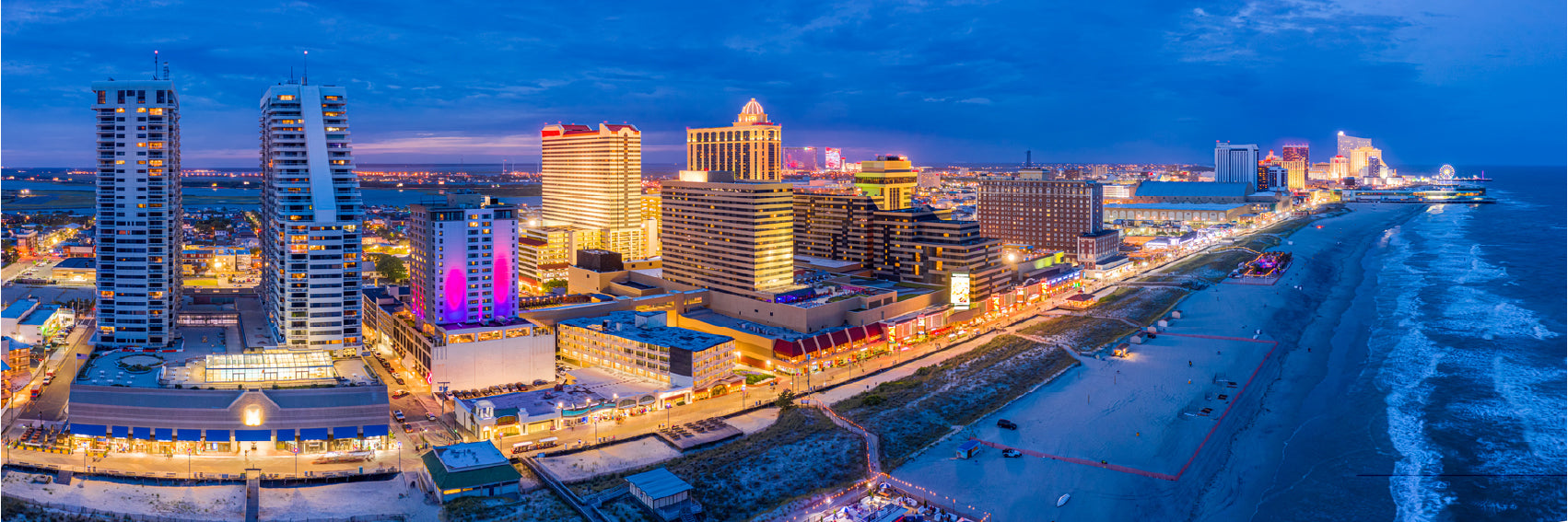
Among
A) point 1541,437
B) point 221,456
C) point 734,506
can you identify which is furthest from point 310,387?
point 1541,437

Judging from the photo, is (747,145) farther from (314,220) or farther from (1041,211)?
(314,220)

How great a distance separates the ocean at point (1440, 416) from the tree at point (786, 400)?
2264cm

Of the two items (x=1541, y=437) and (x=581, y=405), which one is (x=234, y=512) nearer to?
(x=581, y=405)

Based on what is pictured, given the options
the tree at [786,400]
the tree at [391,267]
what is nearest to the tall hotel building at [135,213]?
the tree at [391,267]

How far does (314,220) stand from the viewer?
59.8 meters

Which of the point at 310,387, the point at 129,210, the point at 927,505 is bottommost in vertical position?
the point at 927,505

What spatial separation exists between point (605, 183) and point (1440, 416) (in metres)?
85.3

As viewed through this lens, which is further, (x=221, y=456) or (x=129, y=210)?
(x=129, y=210)

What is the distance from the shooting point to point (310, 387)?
45062mm

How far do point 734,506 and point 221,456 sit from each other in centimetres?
2241

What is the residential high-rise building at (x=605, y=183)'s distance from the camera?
372 feet

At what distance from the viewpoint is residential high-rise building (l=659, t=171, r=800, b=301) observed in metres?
74.7

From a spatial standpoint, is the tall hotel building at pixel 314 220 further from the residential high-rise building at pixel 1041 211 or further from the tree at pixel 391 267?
the residential high-rise building at pixel 1041 211

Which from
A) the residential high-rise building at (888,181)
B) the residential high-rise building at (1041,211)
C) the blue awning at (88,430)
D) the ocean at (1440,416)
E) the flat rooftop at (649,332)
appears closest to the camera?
the ocean at (1440,416)
